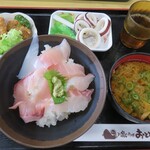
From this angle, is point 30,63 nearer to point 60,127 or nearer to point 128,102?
point 60,127

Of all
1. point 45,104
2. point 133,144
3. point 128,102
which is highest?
point 45,104

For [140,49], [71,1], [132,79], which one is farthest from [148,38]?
[71,1]

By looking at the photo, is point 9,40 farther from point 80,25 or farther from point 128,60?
point 128,60

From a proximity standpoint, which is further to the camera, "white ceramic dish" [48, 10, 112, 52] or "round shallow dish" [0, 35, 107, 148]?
"white ceramic dish" [48, 10, 112, 52]

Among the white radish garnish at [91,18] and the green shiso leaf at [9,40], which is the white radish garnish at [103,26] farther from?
the green shiso leaf at [9,40]

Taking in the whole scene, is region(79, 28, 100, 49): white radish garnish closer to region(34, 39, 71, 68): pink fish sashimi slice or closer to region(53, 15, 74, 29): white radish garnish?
region(53, 15, 74, 29): white radish garnish

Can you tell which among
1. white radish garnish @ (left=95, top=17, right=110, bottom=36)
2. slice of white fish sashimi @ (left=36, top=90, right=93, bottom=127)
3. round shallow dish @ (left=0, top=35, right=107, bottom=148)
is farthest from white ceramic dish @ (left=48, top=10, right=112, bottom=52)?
slice of white fish sashimi @ (left=36, top=90, right=93, bottom=127)
